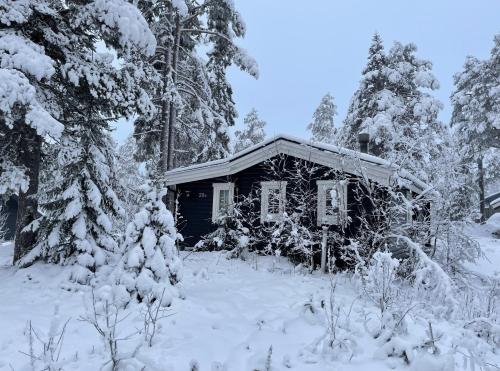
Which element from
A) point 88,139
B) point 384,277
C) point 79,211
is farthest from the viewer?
point 88,139

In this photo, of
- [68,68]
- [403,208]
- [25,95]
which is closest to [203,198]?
[68,68]

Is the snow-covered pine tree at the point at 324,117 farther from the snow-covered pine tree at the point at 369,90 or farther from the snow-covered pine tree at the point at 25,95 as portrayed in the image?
the snow-covered pine tree at the point at 25,95

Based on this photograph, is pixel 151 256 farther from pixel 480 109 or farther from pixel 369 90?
pixel 480 109

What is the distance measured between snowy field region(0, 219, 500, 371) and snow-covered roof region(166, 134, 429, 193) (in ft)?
12.4

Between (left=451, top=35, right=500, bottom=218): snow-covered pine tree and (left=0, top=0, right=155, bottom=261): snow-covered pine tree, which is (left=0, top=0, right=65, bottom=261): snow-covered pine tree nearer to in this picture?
(left=0, top=0, right=155, bottom=261): snow-covered pine tree

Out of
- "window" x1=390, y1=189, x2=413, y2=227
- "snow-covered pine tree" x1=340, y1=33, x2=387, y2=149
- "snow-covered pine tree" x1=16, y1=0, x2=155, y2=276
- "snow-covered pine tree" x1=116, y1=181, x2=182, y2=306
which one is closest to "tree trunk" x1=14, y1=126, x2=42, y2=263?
"snow-covered pine tree" x1=16, y1=0, x2=155, y2=276

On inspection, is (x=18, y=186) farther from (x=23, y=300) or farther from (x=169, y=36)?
(x=169, y=36)

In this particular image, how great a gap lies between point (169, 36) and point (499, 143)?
71.9 ft

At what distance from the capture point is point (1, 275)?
8.55 meters

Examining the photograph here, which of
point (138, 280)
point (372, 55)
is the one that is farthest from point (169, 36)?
point (372, 55)

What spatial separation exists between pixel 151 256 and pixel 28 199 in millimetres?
4271

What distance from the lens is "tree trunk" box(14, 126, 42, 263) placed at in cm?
909

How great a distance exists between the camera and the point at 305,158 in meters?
12.1

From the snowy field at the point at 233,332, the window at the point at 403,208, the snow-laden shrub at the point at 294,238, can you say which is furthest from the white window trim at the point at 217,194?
the window at the point at 403,208
